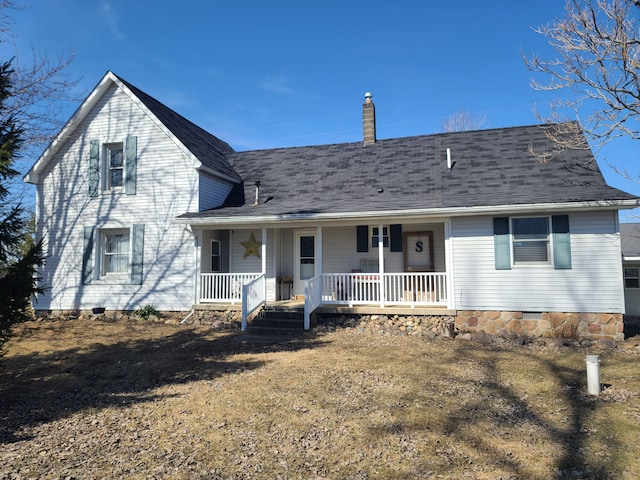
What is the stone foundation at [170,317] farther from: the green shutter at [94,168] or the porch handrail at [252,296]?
the green shutter at [94,168]

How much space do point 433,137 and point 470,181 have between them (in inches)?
146

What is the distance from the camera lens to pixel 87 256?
13.2m

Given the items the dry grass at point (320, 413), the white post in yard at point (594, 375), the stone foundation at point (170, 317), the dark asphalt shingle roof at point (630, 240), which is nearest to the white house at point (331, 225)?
the stone foundation at point (170, 317)

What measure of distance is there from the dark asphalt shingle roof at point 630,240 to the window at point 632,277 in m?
0.67

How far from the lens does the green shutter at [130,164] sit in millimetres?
13203

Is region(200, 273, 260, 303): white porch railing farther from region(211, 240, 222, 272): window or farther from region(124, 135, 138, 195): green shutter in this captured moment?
region(124, 135, 138, 195): green shutter

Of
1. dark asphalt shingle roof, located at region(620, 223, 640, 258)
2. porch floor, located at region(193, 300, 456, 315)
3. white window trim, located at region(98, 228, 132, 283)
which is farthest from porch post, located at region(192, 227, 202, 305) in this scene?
dark asphalt shingle roof, located at region(620, 223, 640, 258)

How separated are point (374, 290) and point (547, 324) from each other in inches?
171

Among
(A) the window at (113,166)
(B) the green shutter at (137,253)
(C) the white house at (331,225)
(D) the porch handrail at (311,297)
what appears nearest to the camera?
(C) the white house at (331,225)

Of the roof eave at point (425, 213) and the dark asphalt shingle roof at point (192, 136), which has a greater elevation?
the dark asphalt shingle roof at point (192, 136)

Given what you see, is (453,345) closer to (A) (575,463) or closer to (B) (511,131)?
(A) (575,463)

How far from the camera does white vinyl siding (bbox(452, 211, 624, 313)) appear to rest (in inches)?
374

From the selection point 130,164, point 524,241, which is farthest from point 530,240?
point 130,164

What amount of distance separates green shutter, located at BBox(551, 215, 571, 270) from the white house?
3 centimetres
